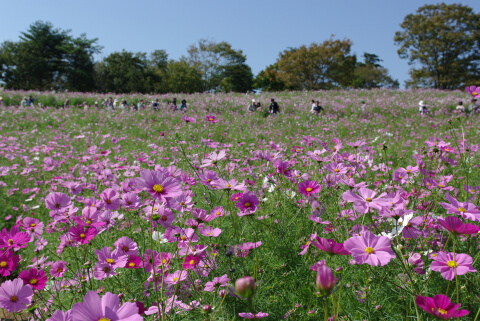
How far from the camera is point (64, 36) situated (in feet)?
121

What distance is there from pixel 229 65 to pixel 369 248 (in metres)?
41.4

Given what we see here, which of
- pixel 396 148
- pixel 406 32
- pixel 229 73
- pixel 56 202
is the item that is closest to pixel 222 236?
pixel 56 202

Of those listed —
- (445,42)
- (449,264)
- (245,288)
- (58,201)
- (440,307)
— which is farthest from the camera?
(445,42)

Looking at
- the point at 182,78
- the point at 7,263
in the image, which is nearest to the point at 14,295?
the point at 7,263

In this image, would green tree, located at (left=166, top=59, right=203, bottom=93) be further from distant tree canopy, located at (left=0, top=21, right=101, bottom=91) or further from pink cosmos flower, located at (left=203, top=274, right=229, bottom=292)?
pink cosmos flower, located at (left=203, top=274, right=229, bottom=292)

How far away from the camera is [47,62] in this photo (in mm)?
35344

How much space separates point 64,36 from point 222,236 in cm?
4385

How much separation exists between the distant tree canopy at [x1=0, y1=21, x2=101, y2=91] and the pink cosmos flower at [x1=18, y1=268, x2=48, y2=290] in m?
38.6

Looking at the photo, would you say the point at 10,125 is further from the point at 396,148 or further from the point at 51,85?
the point at 51,85

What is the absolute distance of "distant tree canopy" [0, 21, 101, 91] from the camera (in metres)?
34.3

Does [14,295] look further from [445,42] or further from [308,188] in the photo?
[445,42]

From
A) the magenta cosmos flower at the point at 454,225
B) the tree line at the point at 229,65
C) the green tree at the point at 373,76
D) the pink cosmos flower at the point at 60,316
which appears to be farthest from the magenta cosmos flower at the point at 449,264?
the green tree at the point at 373,76

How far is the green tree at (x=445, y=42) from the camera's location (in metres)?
27.9

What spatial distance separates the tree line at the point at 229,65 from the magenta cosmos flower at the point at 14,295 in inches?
1171
